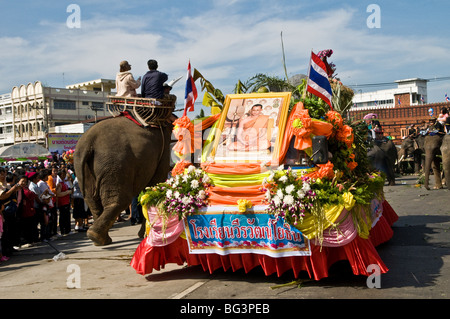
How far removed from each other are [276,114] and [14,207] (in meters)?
5.86

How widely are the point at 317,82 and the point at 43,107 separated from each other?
61.2 m

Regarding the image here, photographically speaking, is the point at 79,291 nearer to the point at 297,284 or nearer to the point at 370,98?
the point at 297,284

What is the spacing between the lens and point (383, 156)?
18047 millimetres

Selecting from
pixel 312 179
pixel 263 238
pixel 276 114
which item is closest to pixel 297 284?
pixel 263 238

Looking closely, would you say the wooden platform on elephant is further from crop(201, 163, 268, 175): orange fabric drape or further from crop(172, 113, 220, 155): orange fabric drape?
crop(201, 163, 268, 175): orange fabric drape

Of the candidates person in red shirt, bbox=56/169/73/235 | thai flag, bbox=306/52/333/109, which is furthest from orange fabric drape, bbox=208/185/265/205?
person in red shirt, bbox=56/169/73/235

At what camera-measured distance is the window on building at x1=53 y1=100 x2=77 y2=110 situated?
63.9 metres

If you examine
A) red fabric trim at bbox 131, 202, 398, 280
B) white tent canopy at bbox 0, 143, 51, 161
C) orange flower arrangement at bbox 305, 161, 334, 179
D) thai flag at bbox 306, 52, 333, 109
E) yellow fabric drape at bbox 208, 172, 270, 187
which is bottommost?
red fabric trim at bbox 131, 202, 398, 280

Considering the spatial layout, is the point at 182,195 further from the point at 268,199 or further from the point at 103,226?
the point at 103,226

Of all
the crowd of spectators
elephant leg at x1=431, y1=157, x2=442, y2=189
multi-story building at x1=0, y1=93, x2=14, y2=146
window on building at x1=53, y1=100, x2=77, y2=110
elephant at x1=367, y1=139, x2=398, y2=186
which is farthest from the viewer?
multi-story building at x1=0, y1=93, x2=14, y2=146

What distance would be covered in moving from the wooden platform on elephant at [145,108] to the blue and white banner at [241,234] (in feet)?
9.86

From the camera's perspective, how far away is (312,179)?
5.95 meters

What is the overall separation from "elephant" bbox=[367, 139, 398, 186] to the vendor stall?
441 inches

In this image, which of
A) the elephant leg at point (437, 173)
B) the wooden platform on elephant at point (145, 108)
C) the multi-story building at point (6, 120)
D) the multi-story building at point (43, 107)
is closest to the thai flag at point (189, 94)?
the wooden platform on elephant at point (145, 108)
